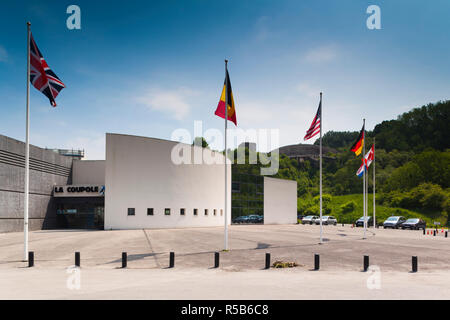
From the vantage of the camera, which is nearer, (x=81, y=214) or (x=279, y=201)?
(x=81, y=214)

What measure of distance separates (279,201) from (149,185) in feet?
97.3

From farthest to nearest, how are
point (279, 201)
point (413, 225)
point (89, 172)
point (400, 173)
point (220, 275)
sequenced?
point (400, 173)
point (279, 201)
point (413, 225)
point (89, 172)
point (220, 275)

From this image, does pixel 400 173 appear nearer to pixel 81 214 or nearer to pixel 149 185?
pixel 149 185

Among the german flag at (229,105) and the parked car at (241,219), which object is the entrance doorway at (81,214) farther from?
the german flag at (229,105)

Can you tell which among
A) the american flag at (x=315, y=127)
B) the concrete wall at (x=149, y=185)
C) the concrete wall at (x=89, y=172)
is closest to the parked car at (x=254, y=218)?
the concrete wall at (x=149, y=185)

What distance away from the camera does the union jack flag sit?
17.0 m

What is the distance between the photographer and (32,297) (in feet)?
29.8

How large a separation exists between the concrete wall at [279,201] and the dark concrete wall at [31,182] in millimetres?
30961

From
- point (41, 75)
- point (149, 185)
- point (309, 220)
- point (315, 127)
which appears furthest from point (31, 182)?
point (309, 220)

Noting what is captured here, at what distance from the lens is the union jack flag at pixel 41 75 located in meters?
17.0

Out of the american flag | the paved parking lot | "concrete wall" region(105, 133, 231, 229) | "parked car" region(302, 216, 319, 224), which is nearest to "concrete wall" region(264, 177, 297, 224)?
"parked car" region(302, 216, 319, 224)

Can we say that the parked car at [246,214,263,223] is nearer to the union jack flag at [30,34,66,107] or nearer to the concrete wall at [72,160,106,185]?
the concrete wall at [72,160,106,185]

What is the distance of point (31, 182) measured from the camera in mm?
38281
